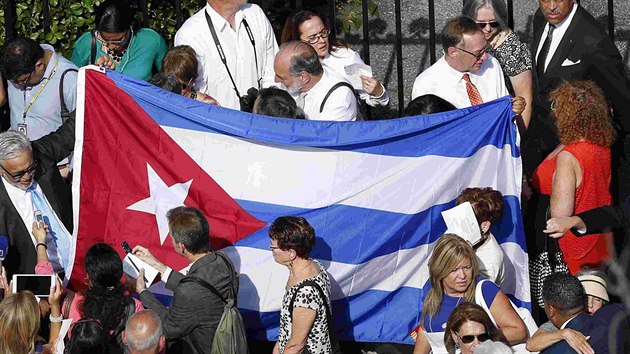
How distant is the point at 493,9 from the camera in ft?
32.8

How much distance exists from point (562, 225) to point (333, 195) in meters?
1.43

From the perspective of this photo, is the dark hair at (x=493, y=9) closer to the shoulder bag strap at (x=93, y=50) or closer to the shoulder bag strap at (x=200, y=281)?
the shoulder bag strap at (x=93, y=50)

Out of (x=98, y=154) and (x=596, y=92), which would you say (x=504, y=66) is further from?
(x=98, y=154)

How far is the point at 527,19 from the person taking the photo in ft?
38.4

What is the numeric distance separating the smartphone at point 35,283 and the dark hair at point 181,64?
6.06 ft

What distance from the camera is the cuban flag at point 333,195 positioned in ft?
29.5

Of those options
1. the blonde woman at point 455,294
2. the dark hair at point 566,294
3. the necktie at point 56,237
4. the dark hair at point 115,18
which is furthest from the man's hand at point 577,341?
the dark hair at point 115,18


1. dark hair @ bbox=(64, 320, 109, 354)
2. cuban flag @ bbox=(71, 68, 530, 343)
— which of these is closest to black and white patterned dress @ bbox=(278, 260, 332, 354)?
cuban flag @ bbox=(71, 68, 530, 343)

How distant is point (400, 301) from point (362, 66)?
1.68 m

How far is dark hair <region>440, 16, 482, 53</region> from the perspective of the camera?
9469 mm

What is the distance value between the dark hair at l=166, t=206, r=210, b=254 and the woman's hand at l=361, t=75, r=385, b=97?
1723 millimetres

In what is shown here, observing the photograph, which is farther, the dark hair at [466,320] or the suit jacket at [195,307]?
the suit jacket at [195,307]

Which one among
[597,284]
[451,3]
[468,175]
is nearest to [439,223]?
[468,175]

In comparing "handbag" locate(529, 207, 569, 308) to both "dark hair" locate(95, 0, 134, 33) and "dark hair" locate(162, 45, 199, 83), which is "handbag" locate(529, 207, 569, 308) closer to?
"dark hair" locate(162, 45, 199, 83)
